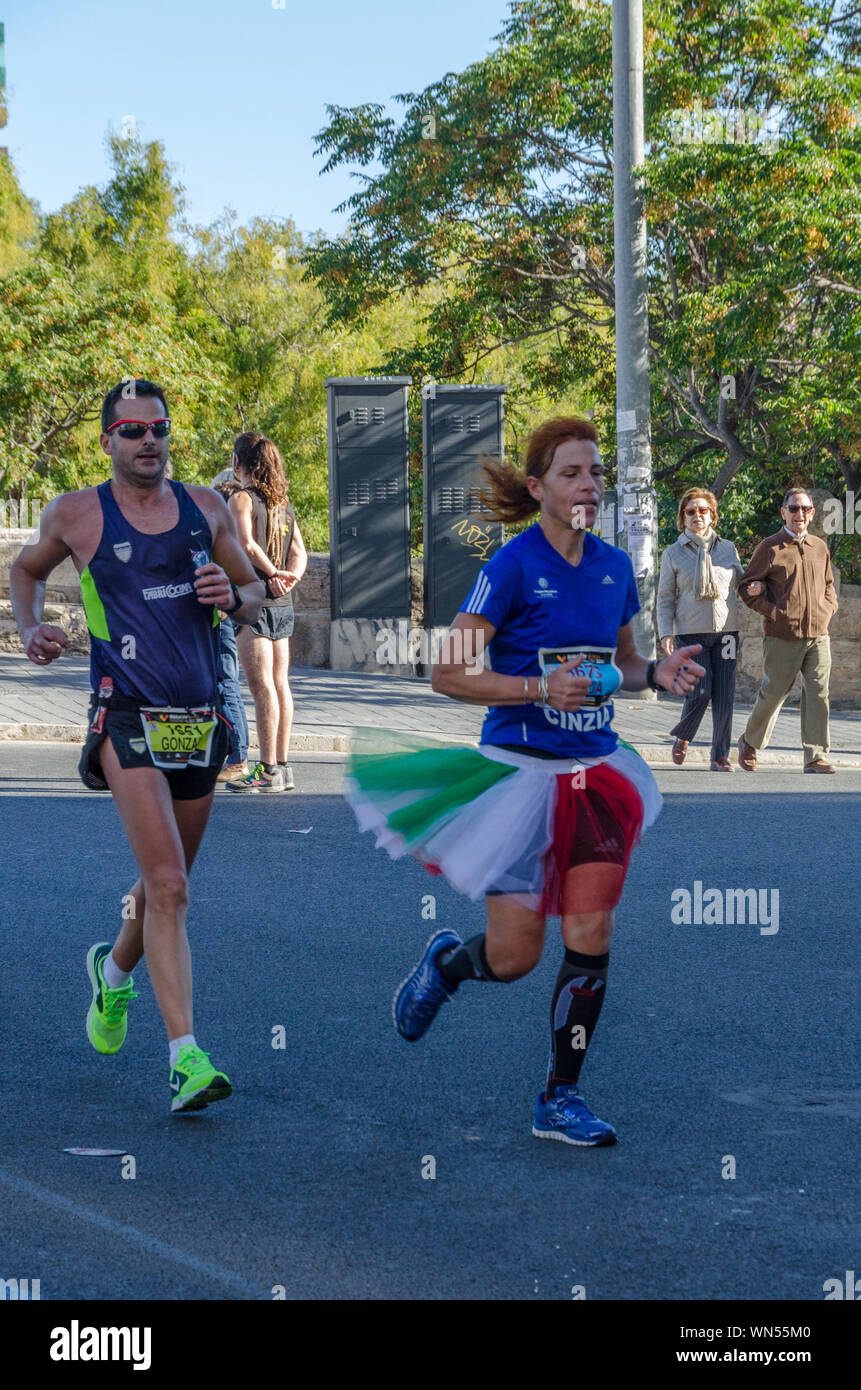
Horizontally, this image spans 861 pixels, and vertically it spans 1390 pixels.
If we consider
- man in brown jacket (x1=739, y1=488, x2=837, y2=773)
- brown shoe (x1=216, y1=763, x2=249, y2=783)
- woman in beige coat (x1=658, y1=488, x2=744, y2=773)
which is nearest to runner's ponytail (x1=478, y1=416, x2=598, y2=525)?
brown shoe (x1=216, y1=763, x2=249, y2=783)

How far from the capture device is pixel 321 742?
11.8m

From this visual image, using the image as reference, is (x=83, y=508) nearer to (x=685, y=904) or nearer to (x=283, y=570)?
(x=685, y=904)

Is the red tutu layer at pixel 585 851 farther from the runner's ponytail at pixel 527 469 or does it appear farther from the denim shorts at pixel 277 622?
the denim shorts at pixel 277 622

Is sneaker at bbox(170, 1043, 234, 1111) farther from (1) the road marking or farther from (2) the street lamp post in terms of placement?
(2) the street lamp post

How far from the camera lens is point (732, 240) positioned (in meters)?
16.2

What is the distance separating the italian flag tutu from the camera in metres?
4.08

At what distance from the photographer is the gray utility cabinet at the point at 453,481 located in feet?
55.1

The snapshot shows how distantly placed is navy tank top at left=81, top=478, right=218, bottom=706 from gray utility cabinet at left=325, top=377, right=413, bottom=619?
12.5 metres

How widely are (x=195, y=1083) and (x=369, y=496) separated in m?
13.3

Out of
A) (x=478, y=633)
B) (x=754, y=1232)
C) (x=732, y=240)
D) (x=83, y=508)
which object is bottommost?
(x=754, y=1232)

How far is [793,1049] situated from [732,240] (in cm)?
1286

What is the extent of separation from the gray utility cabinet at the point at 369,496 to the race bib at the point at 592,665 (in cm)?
1275
